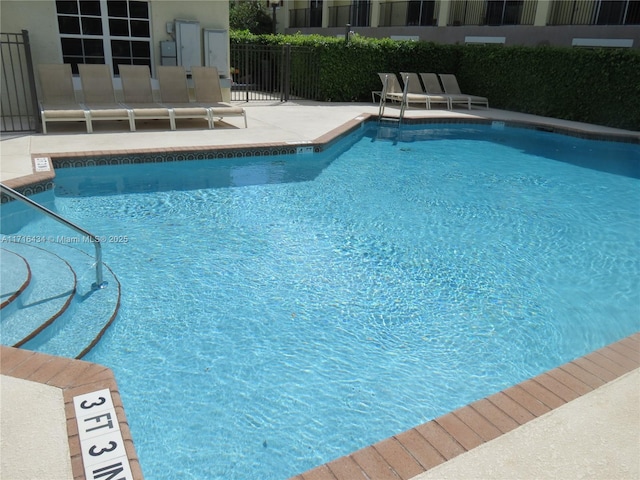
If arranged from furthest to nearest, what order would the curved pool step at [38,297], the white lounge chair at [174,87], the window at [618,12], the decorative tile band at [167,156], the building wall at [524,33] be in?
the window at [618,12] → the building wall at [524,33] → the white lounge chair at [174,87] → the decorative tile band at [167,156] → the curved pool step at [38,297]

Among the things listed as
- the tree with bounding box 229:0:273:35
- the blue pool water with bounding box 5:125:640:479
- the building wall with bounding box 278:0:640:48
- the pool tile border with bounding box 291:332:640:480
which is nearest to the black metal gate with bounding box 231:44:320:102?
the blue pool water with bounding box 5:125:640:479

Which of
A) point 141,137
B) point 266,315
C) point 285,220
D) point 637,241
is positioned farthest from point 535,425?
point 141,137

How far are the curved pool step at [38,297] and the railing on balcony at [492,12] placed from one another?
2077 centimetres

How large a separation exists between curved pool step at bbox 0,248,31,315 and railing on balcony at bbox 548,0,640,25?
19448 mm

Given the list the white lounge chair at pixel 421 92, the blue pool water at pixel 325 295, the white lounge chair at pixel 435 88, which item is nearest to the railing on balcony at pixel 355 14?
the white lounge chair at pixel 435 88

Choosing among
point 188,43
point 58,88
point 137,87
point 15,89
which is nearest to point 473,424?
point 58,88

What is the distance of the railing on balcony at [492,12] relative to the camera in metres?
20.4

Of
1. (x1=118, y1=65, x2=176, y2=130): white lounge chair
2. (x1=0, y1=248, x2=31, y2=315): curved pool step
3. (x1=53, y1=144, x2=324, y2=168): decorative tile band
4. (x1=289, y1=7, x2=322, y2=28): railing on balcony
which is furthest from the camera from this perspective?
(x1=289, y1=7, x2=322, y2=28): railing on balcony

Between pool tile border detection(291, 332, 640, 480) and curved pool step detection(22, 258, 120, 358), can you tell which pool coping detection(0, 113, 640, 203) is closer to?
curved pool step detection(22, 258, 120, 358)

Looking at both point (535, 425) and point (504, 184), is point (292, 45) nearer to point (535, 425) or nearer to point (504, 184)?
point (504, 184)

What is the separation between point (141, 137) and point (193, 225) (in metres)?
4.05

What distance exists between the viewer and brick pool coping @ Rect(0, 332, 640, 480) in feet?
8.07

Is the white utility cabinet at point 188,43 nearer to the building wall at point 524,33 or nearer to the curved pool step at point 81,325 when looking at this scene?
the curved pool step at point 81,325

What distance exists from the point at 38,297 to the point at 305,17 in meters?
31.5
